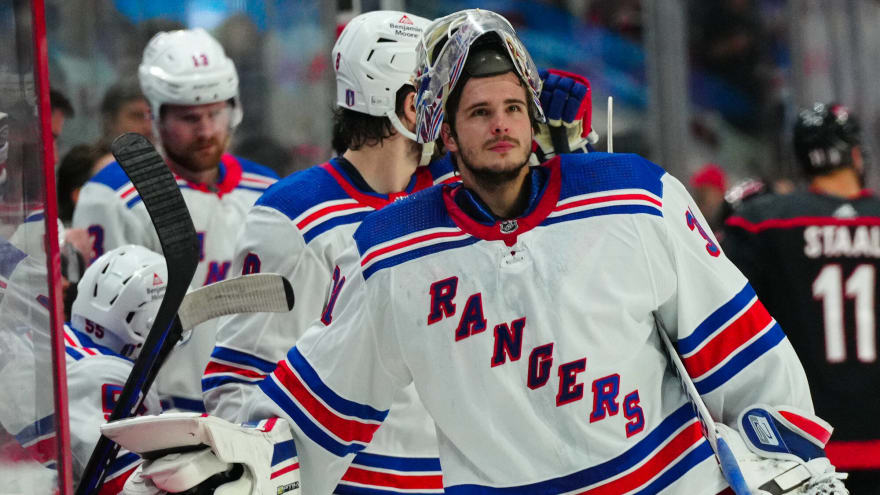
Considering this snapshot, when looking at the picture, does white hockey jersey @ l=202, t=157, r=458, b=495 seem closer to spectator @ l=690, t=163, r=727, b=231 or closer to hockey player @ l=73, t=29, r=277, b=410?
hockey player @ l=73, t=29, r=277, b=410

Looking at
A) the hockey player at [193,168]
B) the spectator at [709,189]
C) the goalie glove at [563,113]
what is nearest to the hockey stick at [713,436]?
the goalie glove at [563,113]

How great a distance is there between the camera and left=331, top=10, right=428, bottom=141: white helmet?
3.07 meters

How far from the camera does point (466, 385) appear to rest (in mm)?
2277

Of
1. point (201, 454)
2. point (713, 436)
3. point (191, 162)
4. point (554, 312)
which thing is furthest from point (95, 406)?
point (191, 162)

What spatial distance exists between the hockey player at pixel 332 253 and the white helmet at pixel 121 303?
31cm

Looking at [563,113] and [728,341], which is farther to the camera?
[563,113]

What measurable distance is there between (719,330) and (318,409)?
70 centimetres

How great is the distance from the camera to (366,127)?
3.08 m

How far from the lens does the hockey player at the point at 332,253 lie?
286 cm

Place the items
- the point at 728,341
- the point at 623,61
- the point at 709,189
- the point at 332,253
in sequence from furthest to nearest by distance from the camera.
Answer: the point at 623,61
the point at 709,189
the point at 332,253
the point at 728,341

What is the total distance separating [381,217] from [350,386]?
30 cm

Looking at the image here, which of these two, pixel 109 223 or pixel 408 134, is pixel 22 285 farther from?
pixel 109 223

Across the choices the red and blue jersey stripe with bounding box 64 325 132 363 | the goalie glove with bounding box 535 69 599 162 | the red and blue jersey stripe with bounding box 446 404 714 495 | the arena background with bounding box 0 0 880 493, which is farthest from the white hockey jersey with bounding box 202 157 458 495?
the arena background with bounding box 0 0 880 493

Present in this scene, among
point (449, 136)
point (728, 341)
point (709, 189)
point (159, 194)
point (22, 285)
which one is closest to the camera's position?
point (22, 285)
